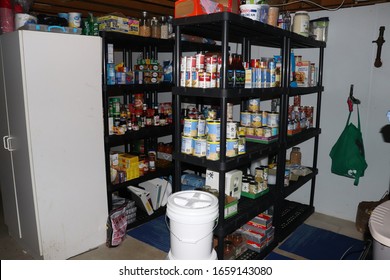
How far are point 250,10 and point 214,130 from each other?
824 millimetres

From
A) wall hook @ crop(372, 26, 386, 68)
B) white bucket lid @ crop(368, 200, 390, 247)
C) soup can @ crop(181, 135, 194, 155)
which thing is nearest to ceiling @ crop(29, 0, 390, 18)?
wall hook @ crop(372, 26, 386, 68)

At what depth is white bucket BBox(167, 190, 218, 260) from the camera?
193 centimetres

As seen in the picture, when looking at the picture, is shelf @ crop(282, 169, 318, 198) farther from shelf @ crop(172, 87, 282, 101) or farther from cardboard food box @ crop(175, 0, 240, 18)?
cardboard food box @ crop(175, 0, 240, 18)

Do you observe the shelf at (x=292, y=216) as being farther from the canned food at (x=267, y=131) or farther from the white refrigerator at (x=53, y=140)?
the white refrigerator at (x=53, y=140)

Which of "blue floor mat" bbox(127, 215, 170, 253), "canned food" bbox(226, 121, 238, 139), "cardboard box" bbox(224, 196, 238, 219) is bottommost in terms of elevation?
"blue floor mat" bbox(127, 215, 170, 253)

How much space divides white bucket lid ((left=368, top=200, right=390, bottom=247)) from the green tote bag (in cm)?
147

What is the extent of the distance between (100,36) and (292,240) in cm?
238

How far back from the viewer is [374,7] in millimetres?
2877

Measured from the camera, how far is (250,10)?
216cm

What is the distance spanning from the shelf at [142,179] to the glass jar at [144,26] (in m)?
1.34

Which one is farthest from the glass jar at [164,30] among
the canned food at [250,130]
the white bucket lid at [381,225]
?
the white bucket lid at [381,225]

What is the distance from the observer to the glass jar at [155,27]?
316 cm

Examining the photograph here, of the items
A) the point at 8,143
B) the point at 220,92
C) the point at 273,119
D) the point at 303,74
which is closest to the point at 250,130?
the point at 273,119
